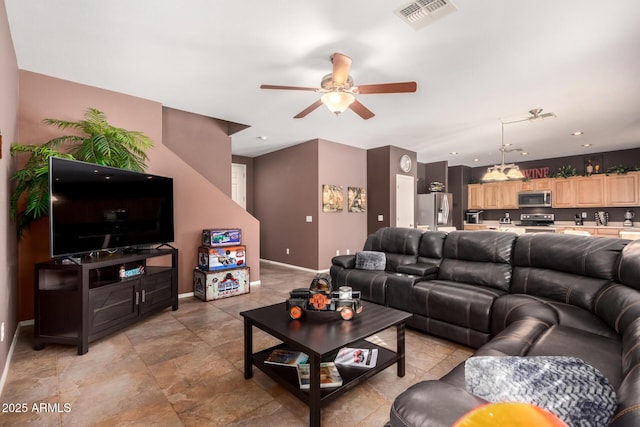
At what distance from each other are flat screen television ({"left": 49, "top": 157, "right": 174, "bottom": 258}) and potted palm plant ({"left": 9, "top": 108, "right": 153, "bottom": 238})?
0.25m

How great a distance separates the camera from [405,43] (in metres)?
2.57

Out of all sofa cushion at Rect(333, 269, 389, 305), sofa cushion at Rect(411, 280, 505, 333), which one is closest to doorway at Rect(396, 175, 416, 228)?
sofa cushion at Rect(333, 269, 389, 305)

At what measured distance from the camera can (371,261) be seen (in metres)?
3.59

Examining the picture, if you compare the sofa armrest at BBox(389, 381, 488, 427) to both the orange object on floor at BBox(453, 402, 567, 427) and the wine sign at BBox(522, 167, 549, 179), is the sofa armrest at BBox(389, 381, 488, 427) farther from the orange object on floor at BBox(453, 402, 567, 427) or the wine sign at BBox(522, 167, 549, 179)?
the wine sign at BBox(522, 167, 549, 179)

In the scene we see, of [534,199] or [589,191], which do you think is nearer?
[589,191]

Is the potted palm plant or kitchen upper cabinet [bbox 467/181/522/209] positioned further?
kitchen upper cabinet [bbox 467/181/522/209]

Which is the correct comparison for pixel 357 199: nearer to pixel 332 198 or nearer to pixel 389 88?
pixel 332 198

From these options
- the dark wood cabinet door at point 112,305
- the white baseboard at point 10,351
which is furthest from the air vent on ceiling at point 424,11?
the white baseboard at point 10,351

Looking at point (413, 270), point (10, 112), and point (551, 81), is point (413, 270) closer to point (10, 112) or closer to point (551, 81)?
point (551, 81)

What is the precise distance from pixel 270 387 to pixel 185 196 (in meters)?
2.99

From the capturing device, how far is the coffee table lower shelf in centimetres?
164

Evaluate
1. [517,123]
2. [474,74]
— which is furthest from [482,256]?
[517,123]

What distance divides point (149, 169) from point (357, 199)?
13.3 feet

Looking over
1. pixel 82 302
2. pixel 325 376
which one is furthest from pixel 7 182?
pixel 325 376
